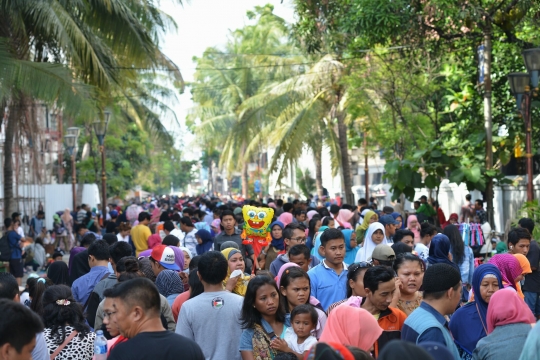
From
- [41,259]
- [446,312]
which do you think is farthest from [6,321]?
[41,259]

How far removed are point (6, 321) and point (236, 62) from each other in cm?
4780

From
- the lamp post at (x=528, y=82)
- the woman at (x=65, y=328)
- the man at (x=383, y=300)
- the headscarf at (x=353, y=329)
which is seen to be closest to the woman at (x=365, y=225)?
the lamp post at (x=528, y=82)

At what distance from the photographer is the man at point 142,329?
473cm

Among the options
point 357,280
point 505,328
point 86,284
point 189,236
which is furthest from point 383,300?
point 189,236

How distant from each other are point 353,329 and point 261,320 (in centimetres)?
147

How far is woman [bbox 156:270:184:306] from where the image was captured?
8.34 metres

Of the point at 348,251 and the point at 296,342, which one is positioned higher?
the point at 348,251

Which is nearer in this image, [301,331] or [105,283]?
[301,331]

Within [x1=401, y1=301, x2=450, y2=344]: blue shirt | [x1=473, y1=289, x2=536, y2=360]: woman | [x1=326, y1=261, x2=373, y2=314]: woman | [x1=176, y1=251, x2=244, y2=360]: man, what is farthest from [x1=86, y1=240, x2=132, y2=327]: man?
[x1=473, y1=289, x2=536, y2=360]: woman

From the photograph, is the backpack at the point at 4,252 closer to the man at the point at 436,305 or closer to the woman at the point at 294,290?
the woman at the point at 294,290

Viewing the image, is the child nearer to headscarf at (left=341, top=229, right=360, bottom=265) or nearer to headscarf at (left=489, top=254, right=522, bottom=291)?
headscarf at (left=489, top=254, right=522, bottom=291)

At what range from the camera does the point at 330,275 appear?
27.1 ft

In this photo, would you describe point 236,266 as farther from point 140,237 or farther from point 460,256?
point 140,237

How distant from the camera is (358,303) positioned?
6.66m
